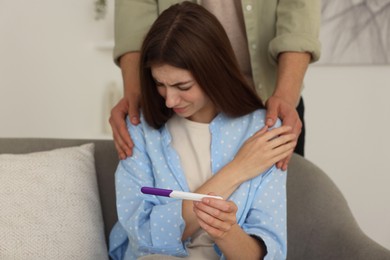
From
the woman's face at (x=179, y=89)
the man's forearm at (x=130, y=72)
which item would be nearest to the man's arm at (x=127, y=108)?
the man's forearm at (x=130, y=72)

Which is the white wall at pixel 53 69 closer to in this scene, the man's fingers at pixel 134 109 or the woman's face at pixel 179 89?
the man's fingers at pixel 134 109

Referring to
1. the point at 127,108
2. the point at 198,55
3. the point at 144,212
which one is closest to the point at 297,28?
the point at 198,55

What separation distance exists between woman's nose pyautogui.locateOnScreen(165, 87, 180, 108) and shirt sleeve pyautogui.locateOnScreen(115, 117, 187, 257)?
19 cm

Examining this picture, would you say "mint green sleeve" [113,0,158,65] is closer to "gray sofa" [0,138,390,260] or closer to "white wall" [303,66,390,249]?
"gray sofa" [0,138,390,260]

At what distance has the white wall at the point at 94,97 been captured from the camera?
8.20 ft

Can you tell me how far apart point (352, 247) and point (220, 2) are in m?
0.68

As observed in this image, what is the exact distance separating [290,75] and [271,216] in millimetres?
348

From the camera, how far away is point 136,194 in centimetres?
132

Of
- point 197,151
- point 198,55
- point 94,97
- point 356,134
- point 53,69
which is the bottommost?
point 356,134

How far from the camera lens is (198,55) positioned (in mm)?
1211

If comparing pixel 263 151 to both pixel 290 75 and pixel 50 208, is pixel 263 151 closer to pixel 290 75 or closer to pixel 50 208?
pixel 290 75

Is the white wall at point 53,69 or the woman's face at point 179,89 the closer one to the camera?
the woman's face at point 179,89

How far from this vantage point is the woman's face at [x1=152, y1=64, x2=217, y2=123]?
1217 millimetres

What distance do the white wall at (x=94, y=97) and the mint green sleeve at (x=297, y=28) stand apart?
1.08m
